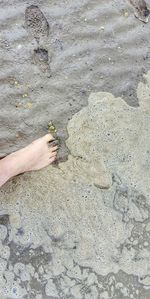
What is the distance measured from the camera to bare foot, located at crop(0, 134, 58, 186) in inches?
102

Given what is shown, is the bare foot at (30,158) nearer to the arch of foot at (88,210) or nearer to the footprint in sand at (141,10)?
the arch of foot at (88,210)

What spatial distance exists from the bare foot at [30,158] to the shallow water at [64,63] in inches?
1.5

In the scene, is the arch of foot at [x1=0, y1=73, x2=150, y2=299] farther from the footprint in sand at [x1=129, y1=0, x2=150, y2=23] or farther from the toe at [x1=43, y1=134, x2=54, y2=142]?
the footprint in sand at [x1=129, y1=0, x2=150, y2=23]

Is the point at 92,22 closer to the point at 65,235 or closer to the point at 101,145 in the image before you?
the point at 101,145

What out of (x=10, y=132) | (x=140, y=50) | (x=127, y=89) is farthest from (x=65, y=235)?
(x=140, y=50)

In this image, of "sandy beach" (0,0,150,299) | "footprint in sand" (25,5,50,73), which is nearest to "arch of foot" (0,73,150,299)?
"sandy beach" (0,0,150,299)

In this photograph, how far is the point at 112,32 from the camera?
8.54 feet

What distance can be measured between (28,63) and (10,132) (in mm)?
342

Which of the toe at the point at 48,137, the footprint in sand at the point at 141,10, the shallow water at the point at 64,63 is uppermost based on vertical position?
the footprint in sand at the point at 141,10

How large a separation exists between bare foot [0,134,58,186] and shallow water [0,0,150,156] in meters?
0.04

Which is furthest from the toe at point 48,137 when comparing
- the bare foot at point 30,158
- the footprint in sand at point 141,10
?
the footprint in sand at point 141,10

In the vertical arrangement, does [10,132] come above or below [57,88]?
below

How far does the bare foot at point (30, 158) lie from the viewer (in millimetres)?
2590

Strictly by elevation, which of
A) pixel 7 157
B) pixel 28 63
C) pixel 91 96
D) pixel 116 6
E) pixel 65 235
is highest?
pixel 116 6
